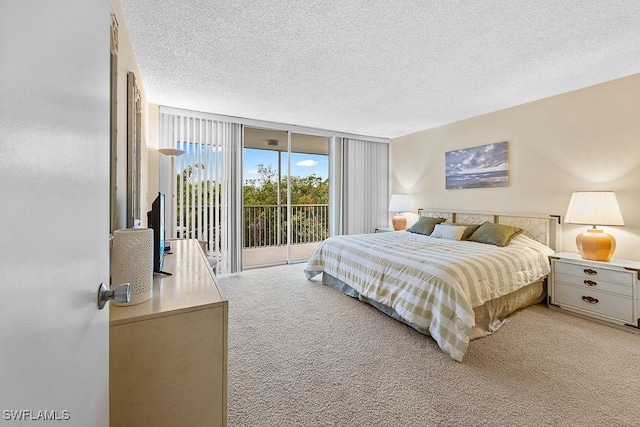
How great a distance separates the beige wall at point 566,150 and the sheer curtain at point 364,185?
4.56 feet

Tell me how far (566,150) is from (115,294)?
14.5 feet

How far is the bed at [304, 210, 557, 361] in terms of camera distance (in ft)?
7.13

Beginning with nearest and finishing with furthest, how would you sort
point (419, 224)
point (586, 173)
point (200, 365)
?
point (200, 365)
point (586, 173)
point (419, 224)

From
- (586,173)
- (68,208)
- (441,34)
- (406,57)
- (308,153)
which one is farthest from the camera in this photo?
(308,153)

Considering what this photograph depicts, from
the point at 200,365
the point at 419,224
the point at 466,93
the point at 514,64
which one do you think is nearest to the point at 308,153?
the point at 419,224

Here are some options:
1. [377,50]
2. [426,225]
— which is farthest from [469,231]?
[377,50]

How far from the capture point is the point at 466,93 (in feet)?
10.9

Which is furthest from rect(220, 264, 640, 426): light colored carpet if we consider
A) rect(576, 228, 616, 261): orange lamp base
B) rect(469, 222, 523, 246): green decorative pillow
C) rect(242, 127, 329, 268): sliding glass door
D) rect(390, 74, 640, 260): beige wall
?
rect(242, 127, 329, 268): sliding glass door

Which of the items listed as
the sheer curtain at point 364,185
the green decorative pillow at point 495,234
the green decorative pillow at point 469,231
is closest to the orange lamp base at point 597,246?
the green decorative pillow at point 495,234

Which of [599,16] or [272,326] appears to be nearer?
[599,16]

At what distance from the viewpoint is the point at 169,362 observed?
107 cm

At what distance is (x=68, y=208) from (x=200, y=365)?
0.84m

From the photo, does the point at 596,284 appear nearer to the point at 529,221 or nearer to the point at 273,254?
the point at 529,221

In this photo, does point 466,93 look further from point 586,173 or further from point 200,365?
point 200,365
